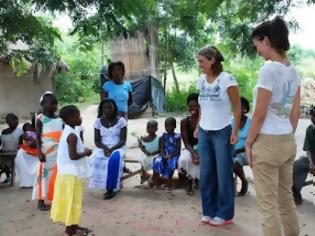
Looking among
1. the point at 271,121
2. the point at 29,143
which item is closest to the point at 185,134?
the point at 29,143

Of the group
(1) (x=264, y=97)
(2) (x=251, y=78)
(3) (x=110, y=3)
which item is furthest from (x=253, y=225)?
(2) (x=251, y=78)

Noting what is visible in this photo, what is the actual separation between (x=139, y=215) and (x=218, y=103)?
1537 mm

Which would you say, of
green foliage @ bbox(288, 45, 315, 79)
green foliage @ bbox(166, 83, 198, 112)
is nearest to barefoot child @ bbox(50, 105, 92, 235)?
green foliage @ bbox(166, 83, 198, 112)

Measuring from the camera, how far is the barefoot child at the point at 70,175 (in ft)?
12.6

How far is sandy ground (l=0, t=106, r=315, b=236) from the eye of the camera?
161 inches

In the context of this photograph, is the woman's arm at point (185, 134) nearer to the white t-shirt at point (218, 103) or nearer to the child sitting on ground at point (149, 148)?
the child sitting on ground at point (149, 148)

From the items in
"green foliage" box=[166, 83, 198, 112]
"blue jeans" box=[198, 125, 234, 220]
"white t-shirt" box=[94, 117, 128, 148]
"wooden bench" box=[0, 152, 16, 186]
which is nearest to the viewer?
"blue jeans" box=[198, 125, 234, 220]

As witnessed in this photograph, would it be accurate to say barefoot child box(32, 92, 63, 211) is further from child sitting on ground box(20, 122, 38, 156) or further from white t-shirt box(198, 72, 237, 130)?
white t-shirt box(198, 72, 237, 130)

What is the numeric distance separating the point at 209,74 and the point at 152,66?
13209 mm

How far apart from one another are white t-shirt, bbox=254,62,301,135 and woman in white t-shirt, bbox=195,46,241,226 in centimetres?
100

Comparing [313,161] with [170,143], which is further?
[170,143]

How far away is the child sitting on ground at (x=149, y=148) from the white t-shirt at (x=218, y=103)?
177cm

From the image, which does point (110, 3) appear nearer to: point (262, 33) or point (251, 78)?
point (262, 33)

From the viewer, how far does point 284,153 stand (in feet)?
9.36
